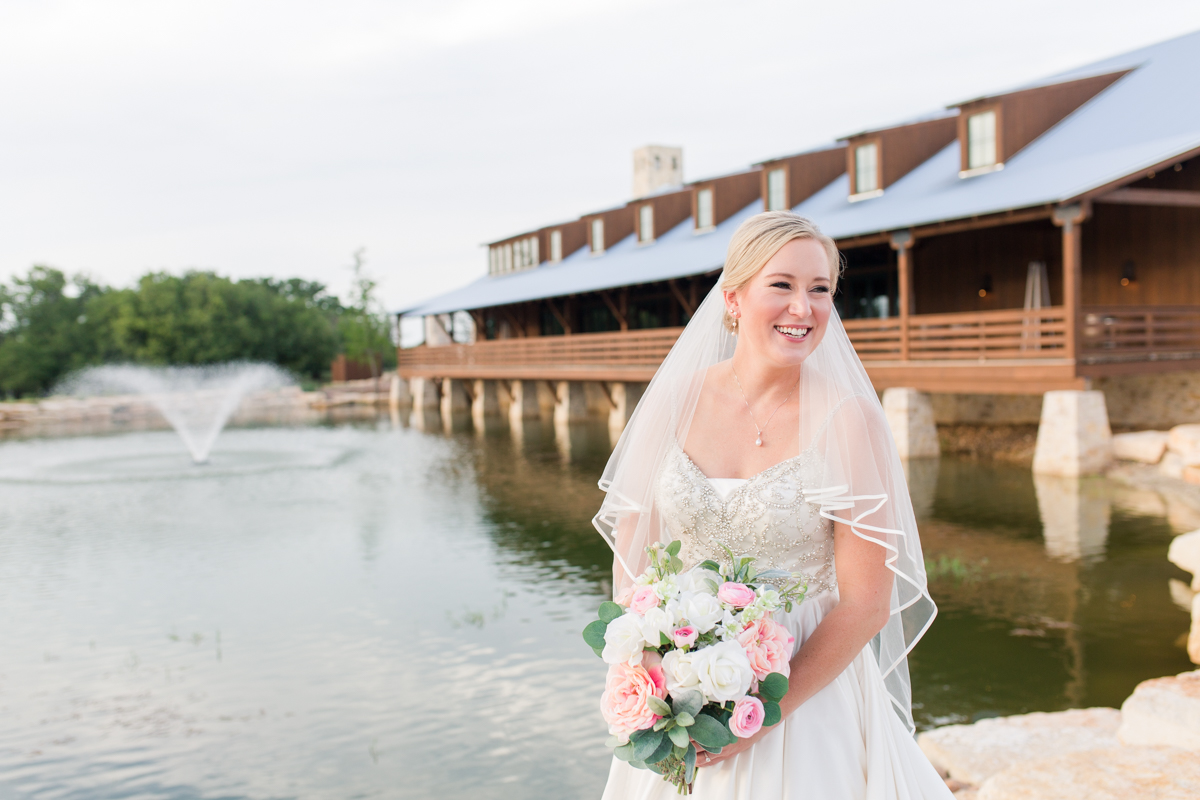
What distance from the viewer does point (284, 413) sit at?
1811 inches

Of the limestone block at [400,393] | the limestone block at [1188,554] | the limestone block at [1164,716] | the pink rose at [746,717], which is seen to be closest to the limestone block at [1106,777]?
the limestone block at [1164,716]

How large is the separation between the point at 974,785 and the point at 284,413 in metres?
45.2

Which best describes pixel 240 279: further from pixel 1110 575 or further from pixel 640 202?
pixel 1110 575

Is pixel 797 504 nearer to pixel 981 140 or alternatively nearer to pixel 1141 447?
pixel 1141 447

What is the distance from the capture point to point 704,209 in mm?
29219

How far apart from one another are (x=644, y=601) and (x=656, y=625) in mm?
89

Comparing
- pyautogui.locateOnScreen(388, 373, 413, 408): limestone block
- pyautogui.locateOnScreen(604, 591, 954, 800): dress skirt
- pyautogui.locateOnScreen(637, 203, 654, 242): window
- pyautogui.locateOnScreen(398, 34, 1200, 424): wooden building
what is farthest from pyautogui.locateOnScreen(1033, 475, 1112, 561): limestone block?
pyautogui.locateOnScreen(388, 373, 413, 408): limestone block

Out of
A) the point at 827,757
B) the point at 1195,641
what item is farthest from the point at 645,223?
the point at 827,757

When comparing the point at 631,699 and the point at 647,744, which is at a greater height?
the point at 631,699

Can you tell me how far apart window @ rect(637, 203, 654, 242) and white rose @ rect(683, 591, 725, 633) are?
Answer: 100 feet

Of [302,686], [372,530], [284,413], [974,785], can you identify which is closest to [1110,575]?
[974,785]

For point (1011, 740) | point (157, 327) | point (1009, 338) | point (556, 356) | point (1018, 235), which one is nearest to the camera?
point (1011, 740)

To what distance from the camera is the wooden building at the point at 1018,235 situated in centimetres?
1538

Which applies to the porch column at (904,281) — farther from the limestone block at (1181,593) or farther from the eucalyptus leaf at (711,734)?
the eucalyptus leaf at (711,734)
